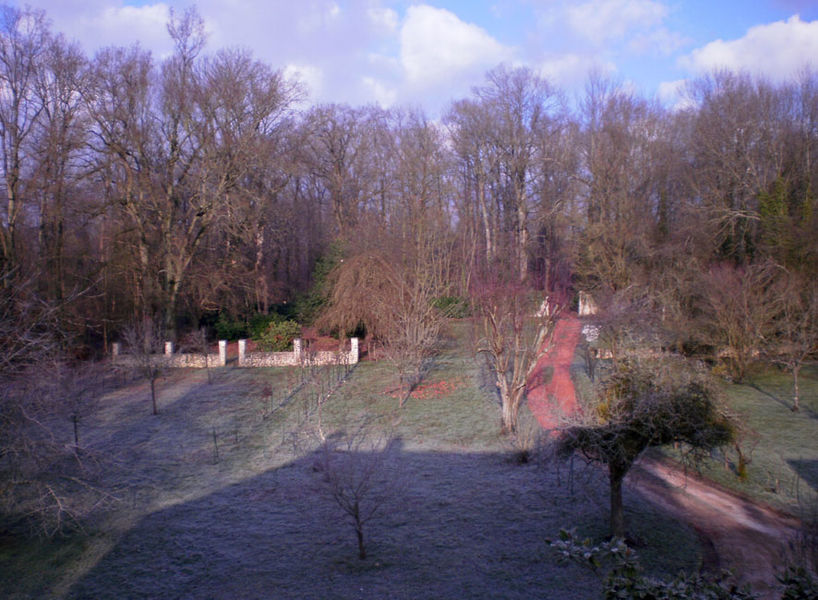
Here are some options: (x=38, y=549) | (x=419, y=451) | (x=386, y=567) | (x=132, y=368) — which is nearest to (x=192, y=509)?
(x=38, y=549)

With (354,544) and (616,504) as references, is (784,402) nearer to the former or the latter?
(616,504)

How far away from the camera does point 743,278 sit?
53.5 ft

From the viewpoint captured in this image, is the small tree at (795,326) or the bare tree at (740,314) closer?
the small tree at (795,326)

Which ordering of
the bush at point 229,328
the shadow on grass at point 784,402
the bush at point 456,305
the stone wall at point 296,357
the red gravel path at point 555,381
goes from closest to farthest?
the shadow on grass at point 784,402, the red gravel path at point 555,381, the stone wall at point 296,357, the bush at point 456,305, the bush at point 229,328

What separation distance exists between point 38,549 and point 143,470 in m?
3.04

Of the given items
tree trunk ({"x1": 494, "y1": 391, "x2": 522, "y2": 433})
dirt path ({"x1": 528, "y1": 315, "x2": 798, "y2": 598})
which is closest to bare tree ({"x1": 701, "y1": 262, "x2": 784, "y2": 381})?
dirt path ({"x1": 528, "y1": 315, "x2": 798, "y2": 598})

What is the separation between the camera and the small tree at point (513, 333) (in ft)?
40.5

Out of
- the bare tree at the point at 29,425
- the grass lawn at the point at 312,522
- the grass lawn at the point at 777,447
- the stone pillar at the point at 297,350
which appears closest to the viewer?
the grass lawn at the point at 312,522

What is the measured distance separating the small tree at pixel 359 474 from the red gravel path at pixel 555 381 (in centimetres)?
363

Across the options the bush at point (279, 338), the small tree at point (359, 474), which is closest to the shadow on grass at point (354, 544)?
the small tree at point (359, 474)

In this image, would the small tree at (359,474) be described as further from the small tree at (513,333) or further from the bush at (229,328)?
the bush at (229,328)

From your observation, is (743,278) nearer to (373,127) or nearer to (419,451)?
(419,451)

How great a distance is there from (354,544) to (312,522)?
1019 millimetres

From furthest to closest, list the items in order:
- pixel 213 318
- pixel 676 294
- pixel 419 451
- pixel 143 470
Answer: pixel 213 318 → pixel 676 294 → pixel 419 451 → pixel 143 470
